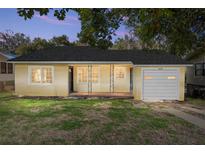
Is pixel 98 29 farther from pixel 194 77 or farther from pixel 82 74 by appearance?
pixel 194 77

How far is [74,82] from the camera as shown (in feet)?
62.7

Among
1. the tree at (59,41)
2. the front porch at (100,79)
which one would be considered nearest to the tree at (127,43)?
the tree at (59,41)

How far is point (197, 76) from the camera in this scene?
21.3m

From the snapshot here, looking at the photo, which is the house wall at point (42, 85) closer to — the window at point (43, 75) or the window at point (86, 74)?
the window at point (43, 75)

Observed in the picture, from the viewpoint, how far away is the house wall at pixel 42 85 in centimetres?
1711

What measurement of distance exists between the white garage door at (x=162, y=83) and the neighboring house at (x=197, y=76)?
404cm

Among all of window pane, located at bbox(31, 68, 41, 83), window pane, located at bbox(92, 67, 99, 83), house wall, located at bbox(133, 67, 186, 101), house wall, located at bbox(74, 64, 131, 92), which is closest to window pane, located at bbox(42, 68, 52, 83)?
window pane, located at bbox(31, 68, 41, 83)

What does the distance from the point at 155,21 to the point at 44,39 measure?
1065 inches

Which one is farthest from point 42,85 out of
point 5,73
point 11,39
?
point 11,39

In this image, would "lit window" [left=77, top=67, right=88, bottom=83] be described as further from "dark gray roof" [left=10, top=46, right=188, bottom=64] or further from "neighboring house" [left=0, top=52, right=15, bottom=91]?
"neighboring house" [left=0, top=52, right=15, bottom=91]

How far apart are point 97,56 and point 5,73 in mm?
10555

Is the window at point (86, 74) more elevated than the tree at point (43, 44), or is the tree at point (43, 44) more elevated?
the tree at point (43, 44)

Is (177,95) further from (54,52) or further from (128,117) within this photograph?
(54,52)
